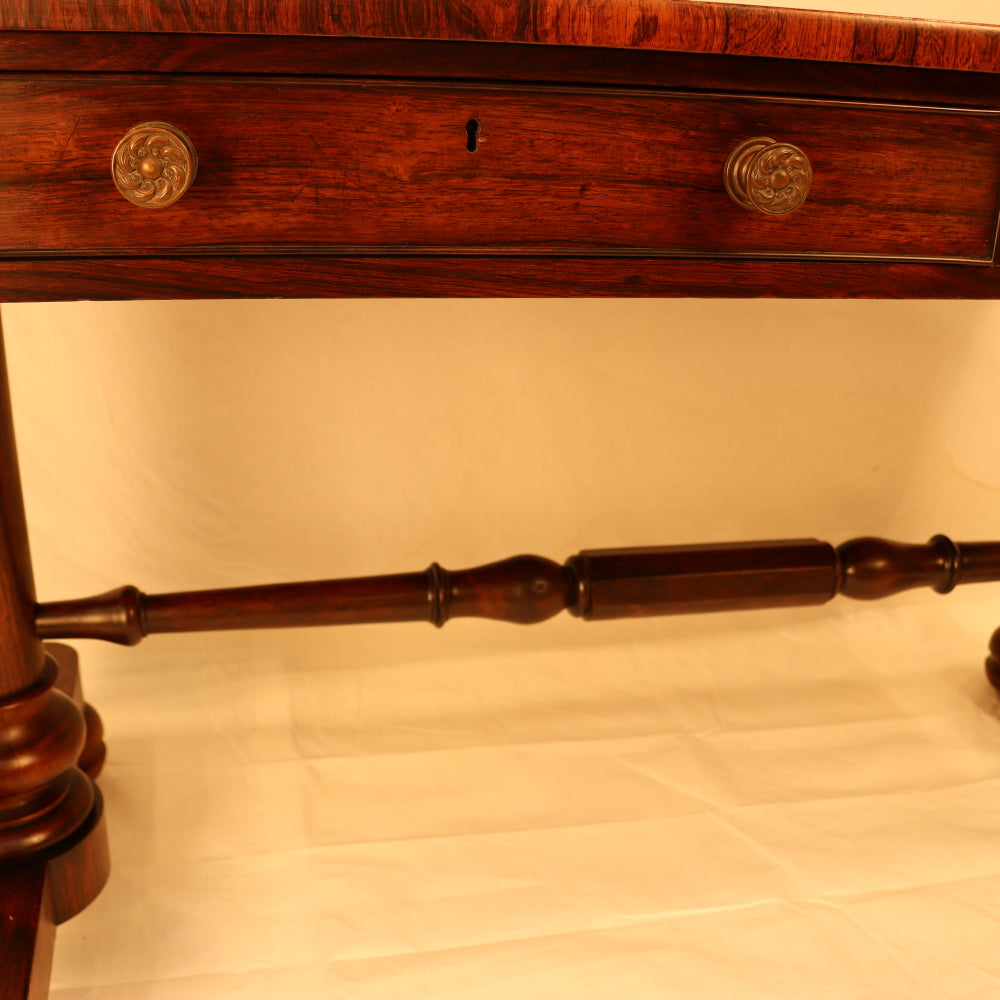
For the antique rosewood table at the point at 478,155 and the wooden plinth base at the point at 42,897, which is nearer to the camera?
the antique rosewood table at the point at 478,155

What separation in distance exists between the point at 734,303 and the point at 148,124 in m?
1.06

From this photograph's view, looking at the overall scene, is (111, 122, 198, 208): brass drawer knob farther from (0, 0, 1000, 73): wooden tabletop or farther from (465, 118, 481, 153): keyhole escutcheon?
(465, 118, 481, 153): keyhole escutcheon

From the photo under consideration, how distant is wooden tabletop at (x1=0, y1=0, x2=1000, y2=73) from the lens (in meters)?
0.65

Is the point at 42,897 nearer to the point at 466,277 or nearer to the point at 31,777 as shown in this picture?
the point at 31,777

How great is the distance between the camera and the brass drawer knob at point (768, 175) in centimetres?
75

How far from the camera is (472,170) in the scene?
733 millimetres

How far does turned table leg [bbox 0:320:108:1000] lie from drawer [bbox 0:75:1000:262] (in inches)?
10.6

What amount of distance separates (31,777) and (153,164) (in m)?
0.50

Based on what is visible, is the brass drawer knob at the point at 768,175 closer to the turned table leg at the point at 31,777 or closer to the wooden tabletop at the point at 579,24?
the wooden tabletop at the point at 579,24

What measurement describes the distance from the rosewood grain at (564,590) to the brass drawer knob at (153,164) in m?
0.43

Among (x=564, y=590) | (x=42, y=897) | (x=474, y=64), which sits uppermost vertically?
(x=474, y=64)

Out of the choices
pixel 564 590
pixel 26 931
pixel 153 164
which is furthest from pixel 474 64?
pixel 26 931

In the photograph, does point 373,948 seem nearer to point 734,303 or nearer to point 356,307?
point 356,307

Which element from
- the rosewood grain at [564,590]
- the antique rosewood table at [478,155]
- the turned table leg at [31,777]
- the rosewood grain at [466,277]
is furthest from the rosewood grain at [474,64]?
the rosewood grain at [564,590]
